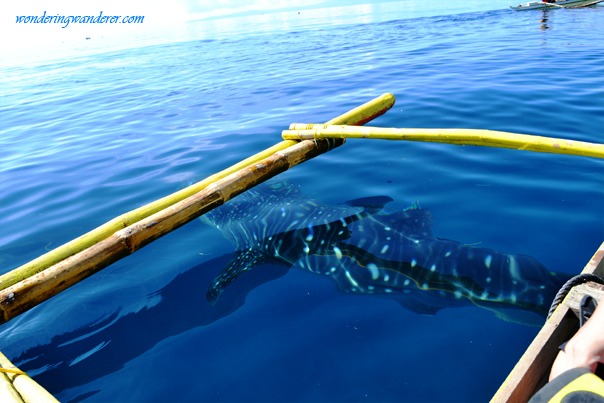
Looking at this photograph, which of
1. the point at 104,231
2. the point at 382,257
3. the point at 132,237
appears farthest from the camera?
the point at 382,257

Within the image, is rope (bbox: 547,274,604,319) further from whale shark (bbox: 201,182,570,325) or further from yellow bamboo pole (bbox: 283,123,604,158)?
yellow bamboo pole (bbox: 283,123,604,158)

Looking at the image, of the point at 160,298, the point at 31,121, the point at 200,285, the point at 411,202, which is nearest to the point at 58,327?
the point at 160,298

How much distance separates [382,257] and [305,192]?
2.07 m

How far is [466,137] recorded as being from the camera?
4.19 metres

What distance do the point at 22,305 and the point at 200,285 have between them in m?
1.68

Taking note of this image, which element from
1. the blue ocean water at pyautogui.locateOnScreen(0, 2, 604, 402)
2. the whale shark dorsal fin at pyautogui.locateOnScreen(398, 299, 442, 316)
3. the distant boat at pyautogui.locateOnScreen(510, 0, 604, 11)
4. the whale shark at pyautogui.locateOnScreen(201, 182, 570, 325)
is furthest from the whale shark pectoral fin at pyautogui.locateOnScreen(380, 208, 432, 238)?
the distant boat at pyautogui.locateOnScreen(510, 0, 604, 11)

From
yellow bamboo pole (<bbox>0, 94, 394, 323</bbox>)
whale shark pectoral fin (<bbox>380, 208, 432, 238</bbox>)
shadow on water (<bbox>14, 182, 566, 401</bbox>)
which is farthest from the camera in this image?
whale shark pectoral fin (<bbox>380, 208, 432, 238</bbox>)

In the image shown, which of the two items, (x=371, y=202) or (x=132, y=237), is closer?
(x=132, y=237)

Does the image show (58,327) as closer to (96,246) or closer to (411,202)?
(96,246)

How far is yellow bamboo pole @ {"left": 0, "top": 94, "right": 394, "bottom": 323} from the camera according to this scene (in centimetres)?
323

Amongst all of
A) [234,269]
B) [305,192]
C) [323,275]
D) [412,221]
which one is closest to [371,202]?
[412,221]

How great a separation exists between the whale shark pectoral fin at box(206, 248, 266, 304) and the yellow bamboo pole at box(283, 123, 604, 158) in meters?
1.57

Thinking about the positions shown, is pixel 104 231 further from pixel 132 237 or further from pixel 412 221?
pixel 412 221

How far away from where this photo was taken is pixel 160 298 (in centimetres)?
440
